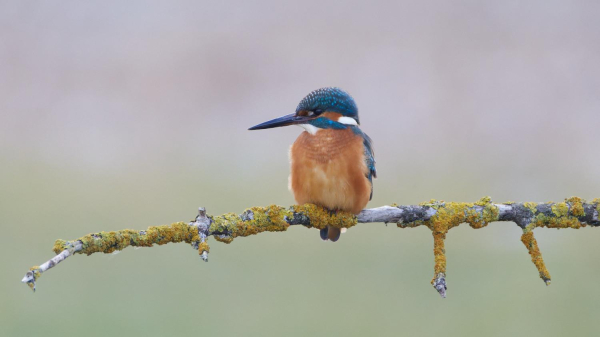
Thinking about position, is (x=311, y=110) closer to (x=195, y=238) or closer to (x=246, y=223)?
(x=246, y=223)

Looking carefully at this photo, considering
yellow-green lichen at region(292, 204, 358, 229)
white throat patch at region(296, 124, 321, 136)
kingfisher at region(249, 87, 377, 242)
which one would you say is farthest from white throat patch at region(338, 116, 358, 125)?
yellow-green lichen at region(292, 204, 358, 229)

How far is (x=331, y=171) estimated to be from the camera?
9.37 ft

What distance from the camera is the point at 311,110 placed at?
9.80 ft

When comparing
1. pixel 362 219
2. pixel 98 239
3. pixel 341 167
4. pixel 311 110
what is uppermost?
pixel 311 110

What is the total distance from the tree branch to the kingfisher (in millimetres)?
95

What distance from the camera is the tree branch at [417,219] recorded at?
2021mm

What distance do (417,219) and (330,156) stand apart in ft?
1.92

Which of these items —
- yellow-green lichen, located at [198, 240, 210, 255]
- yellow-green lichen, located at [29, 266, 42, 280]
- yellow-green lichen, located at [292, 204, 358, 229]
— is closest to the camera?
yellow-green lichen, located at [29, 266, 42, 280]

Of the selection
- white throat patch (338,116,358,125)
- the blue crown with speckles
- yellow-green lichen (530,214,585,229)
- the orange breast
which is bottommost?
yellow-green lichen (530,214,585,229)

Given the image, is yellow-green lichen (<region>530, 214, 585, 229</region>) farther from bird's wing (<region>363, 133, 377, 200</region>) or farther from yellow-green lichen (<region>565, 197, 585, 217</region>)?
bird's wing (<region>363, 133, 377, 200</region>)

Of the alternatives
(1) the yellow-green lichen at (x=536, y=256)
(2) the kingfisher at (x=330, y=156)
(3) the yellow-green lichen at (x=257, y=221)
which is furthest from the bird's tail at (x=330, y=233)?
(1) the yellow-green lichen at (x=536, y=256)

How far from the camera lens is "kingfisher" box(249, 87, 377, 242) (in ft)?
9.12

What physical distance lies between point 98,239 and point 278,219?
715mm

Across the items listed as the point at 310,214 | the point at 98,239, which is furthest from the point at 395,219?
the point at 98,239
